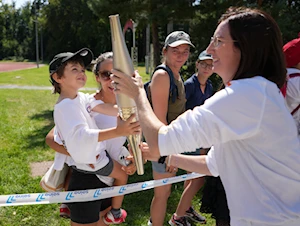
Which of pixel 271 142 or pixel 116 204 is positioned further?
pixel 116 204

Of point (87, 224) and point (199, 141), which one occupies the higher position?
point (199, 141)

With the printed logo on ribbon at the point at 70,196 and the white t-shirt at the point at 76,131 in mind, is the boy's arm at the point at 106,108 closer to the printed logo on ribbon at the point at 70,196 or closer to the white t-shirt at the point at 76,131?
the white t-shirt at the point at 76,131

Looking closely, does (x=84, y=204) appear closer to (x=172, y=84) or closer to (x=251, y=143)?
(x=172, y=84)

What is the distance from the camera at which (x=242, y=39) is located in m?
1.29

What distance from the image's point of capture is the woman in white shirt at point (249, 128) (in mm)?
1218

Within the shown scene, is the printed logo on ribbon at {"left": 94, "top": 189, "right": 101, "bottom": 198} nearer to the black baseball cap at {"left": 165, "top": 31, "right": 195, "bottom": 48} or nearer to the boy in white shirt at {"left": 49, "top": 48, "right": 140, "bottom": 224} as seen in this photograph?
the boy in white shirt at {"left": 49, "top": 48, "right": 140, "bottom": 224}

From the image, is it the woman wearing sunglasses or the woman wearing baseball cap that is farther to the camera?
the woman wearing baseball cap

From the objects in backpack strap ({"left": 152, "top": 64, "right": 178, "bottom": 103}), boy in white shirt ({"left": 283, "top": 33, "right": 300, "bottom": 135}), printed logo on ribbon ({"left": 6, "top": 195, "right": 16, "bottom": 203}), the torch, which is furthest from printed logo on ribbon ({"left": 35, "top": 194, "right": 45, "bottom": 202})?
boy in white shirt ({"left": 283, "top": 33, "right": 300, "bottom": 135})

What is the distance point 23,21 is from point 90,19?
3347 centimetres

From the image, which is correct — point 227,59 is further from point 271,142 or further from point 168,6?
point 168,6

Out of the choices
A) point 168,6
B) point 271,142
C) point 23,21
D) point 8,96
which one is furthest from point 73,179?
point 23,21

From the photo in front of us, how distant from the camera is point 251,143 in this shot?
128cm

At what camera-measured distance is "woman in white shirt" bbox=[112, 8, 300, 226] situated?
1218 millimetres

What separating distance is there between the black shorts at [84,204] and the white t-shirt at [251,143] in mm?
1188
